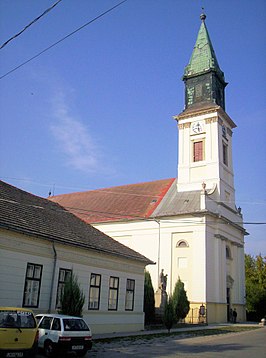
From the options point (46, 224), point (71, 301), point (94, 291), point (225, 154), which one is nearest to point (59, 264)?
point (46, 224)

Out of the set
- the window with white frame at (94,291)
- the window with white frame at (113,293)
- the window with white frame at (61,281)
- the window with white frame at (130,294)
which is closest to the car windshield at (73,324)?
the window with white frame at (61,281)

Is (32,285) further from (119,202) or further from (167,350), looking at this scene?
(119,202)

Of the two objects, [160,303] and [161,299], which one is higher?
[161,299]

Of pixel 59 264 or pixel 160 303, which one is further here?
pixel 160 303

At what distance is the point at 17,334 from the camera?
1070 centimetres

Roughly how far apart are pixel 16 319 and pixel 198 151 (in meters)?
35.6

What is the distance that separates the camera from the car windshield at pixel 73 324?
42.8ft

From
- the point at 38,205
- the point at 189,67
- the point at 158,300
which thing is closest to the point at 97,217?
the point at 158,300

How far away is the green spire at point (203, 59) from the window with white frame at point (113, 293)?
30.6m

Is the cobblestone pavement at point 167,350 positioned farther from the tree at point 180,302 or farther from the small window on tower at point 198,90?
the small window on tower at point 198,90

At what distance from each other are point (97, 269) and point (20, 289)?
527 centimetres

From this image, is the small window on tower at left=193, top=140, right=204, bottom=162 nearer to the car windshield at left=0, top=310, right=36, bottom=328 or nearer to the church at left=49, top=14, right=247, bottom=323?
the church at left=49, top=14, right=247, bottom=323

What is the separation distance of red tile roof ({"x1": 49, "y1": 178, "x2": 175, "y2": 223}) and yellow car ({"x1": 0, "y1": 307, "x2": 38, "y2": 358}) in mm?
30183

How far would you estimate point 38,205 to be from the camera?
2178cm
